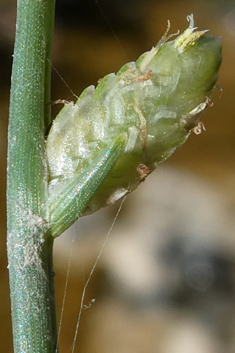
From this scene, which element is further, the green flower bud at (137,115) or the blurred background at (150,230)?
the blurred background at (150,230)

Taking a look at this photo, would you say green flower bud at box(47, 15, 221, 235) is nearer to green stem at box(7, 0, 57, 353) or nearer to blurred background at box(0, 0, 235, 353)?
green stem at box(7, 0, 57, 353)

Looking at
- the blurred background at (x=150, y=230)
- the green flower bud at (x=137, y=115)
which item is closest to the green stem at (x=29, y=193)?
the green flower bud at (x=137, y=115)

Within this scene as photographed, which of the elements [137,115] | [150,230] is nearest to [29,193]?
[137,115]

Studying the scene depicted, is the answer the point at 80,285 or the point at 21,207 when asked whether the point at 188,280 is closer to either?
the point at 80,285

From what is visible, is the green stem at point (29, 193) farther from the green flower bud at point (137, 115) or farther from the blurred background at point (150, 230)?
the blurred background at point (150, 230)

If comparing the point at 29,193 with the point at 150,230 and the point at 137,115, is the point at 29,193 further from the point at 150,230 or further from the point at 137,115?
the point at 150,230

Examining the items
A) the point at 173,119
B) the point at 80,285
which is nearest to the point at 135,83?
the point at 173,119
